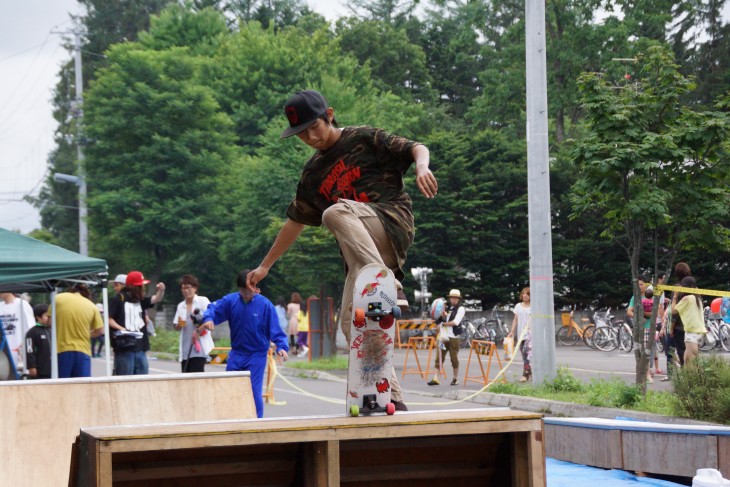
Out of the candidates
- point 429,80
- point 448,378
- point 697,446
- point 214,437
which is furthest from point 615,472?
point 429,80

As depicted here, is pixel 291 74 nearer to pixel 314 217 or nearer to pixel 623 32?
pixel 623 32

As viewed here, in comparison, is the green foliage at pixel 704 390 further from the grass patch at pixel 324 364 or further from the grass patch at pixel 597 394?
the grass patch at pixel 324 364

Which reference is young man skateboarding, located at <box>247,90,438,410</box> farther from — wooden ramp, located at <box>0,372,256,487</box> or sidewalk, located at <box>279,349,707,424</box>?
sidewalk, located at <box>279,349,707,424</box>

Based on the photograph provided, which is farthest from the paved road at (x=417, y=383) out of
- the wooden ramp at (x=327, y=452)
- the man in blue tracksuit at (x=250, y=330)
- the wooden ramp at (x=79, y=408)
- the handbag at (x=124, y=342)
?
the wooden ramp at (x=327, y=452)

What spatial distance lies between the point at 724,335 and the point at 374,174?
23.0 m

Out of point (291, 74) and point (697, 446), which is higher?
point (291, 74)

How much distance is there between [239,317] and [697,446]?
16.9 ft

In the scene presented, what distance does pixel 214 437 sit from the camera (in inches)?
155

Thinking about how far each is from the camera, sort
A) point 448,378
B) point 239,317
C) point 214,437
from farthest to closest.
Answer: point 448,378
point 239,317
point 214,437

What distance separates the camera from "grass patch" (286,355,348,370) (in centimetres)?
2628

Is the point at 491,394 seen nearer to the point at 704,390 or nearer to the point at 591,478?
the point at 704,390

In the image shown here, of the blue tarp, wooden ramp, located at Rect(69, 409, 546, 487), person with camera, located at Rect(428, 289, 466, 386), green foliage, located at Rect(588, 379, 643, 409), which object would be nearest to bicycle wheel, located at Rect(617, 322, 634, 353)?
person with camera, located at Rect(428, 289, 466, 386)

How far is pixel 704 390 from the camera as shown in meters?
10.6

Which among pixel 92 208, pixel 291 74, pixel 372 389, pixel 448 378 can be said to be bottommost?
pixel 448 378
